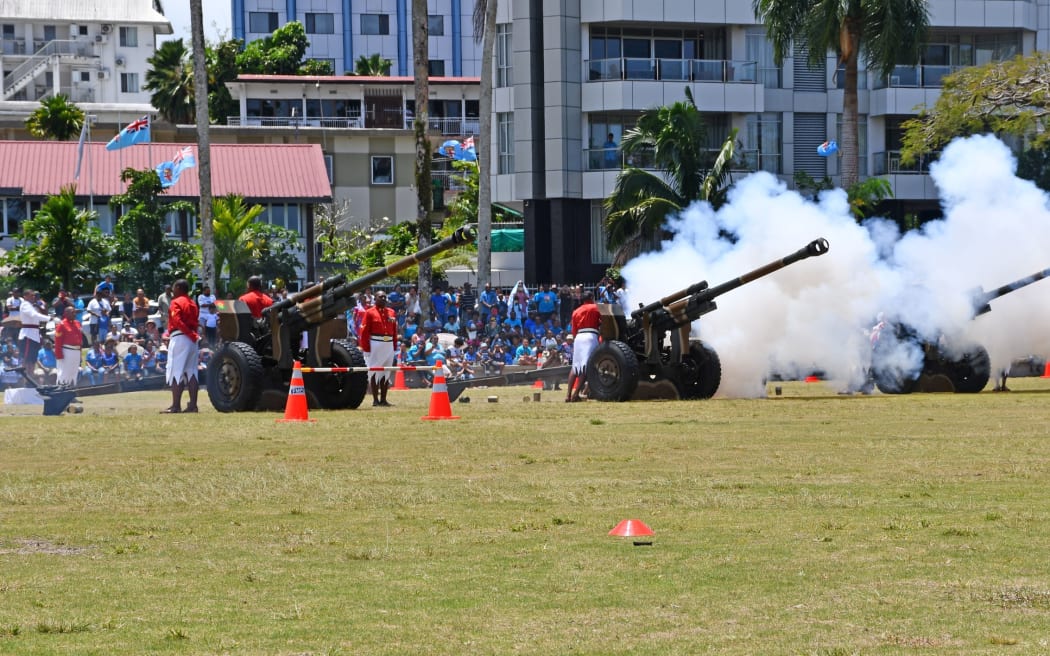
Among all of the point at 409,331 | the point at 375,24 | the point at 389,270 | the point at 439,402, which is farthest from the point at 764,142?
the point at 375,24

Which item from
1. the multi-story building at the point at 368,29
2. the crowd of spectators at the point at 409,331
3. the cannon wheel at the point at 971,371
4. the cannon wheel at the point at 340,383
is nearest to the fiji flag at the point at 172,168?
the crowd of spectators at the point at 409,331

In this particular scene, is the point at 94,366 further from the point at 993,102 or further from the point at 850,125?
the point at 993,102

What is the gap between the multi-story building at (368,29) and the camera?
10662 cm

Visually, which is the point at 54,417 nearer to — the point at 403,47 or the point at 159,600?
the point at 159,600

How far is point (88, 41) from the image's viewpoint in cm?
10525

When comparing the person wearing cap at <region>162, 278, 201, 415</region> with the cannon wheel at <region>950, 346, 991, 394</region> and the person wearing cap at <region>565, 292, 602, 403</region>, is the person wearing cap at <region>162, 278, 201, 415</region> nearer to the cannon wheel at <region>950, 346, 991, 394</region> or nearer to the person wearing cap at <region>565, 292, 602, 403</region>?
the person wearing cap at <region>565, 292, 602, 403</region>

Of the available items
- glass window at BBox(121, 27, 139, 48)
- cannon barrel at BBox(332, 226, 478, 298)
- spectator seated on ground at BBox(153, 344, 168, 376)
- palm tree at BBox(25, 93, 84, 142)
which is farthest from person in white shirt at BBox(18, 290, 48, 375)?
glass window at BBox(121, 27, 139, 48)

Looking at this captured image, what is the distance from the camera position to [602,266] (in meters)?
55.4

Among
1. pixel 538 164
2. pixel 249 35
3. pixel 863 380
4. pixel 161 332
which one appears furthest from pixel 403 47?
pixel 863 380

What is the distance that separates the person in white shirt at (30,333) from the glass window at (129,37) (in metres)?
79.5

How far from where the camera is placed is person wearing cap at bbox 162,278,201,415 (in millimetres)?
23656

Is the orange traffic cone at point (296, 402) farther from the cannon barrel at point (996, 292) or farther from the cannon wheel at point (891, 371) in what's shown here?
the cannon barrel at point (996, 292)

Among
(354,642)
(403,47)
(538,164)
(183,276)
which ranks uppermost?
(403,47)

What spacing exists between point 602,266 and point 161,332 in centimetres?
2238
